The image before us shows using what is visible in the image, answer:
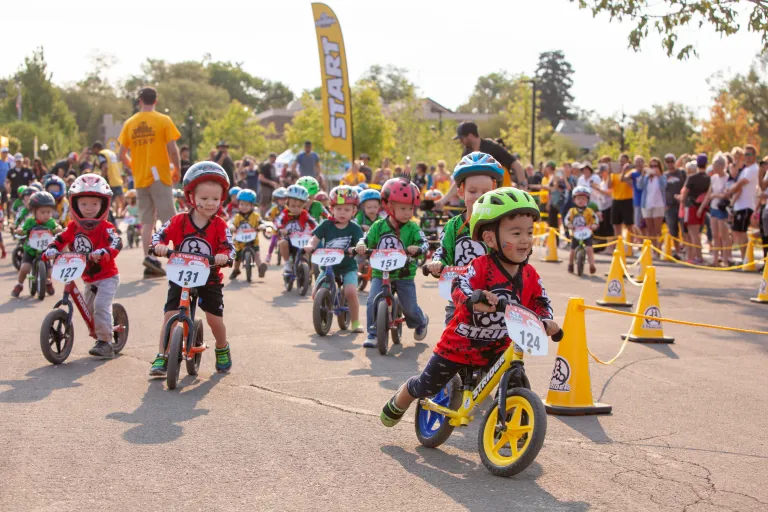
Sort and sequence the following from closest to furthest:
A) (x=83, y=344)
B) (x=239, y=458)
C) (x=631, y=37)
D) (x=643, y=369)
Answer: (x=239, y=458), (x=643, y=369), (x=83, y=344), (x=631, y=37)

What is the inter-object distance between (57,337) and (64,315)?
0.77ft

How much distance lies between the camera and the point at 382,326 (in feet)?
32.3

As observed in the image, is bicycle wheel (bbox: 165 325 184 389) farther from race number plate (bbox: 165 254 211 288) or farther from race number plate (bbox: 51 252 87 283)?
race number plate (bbox: 51 252 87 283)

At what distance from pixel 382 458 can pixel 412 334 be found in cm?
556

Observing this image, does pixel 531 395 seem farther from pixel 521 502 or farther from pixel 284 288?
pixel 284 288

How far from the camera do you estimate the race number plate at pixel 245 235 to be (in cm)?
1653

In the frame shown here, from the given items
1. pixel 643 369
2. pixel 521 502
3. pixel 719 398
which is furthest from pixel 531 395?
pixel 643 369

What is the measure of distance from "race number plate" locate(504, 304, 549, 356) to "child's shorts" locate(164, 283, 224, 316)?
361 centimetres

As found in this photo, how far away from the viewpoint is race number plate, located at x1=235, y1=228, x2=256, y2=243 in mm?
16531

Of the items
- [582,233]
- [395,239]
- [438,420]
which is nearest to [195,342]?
[395,239]

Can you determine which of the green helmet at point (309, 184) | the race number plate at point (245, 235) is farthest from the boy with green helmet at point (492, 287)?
the race number plate at point (245, 235)

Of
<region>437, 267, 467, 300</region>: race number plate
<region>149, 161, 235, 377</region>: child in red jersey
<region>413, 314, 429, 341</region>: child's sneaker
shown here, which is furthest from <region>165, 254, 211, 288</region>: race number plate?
<region>413, 314, 429, 341</region>: child's sneaker

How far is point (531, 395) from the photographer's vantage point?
5.41 m

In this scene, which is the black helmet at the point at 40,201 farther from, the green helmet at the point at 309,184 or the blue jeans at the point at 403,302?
the blue jeans at the point at 403,302
